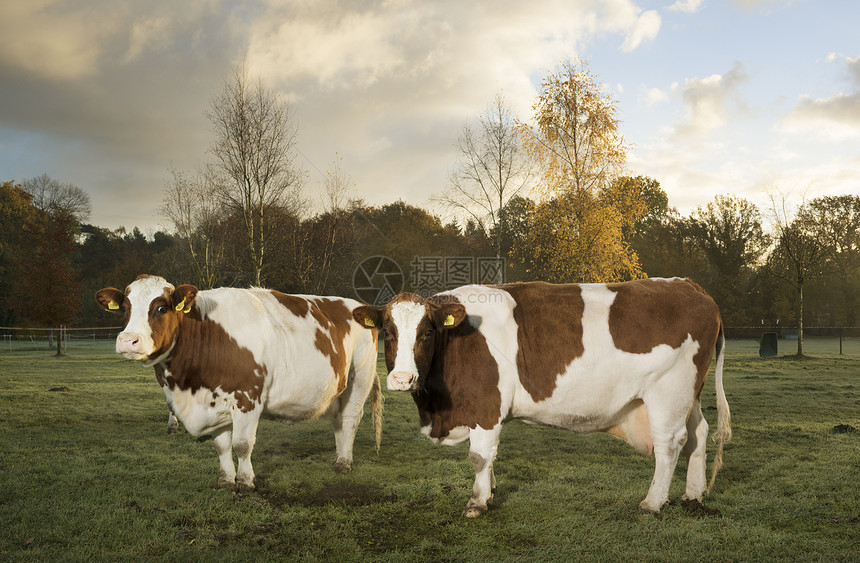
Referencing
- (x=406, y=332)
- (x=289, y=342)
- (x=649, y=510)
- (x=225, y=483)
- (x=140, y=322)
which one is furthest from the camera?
(x=289, y=342)

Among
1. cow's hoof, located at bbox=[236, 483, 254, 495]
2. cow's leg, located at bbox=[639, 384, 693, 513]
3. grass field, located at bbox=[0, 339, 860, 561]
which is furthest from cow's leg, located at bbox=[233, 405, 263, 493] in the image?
cow's leg, located at bbox=[639, 384, 693, 513]

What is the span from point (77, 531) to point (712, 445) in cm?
791

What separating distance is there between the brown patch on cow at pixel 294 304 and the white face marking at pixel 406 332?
2.03 meters

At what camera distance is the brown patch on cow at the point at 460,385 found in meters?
5.31

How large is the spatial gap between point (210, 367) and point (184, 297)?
79 centimetres

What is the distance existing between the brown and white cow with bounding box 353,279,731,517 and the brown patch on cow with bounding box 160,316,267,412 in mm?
1417

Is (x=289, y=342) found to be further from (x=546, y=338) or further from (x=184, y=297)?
(x=546, y=338)

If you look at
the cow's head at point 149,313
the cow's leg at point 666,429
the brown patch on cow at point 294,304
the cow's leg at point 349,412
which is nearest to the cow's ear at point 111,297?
the cow's head at point 149,313

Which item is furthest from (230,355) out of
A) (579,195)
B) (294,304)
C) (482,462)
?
(579,195)

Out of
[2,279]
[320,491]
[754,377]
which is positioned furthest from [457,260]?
[2,279]

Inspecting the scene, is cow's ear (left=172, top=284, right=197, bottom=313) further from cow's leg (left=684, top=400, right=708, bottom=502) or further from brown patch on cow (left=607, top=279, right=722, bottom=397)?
cow's leg (left=684, top=400, right=708, bottom=502)

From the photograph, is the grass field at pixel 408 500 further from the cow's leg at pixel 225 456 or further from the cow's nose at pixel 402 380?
the cow's nose at pixel 402 380

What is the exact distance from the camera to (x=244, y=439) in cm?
589

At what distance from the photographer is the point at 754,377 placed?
654 inches
